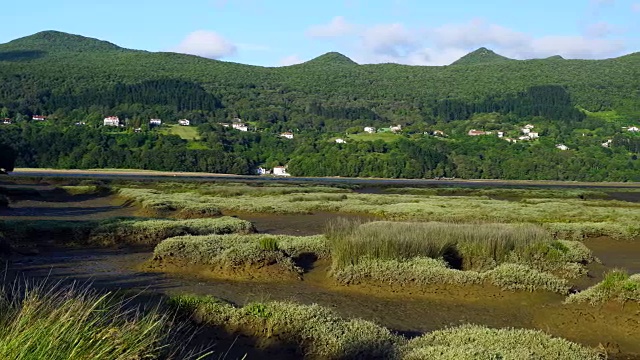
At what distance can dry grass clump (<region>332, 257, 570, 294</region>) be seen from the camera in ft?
42.3

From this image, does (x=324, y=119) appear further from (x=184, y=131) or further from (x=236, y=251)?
(x=236, y=251)

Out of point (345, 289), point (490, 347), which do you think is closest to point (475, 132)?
point (345, 289)

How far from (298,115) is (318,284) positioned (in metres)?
154

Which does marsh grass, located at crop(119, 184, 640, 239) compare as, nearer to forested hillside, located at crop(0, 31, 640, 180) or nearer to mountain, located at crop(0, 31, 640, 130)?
forested hillside, located at crop(0, 31, 640, 180)

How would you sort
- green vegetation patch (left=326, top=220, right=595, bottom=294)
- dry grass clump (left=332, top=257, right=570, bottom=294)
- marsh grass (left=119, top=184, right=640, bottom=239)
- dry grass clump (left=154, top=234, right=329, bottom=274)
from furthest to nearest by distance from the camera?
marsh grass (left=119, top=184, right=640, bottom=239), dry grass clump (left=154, top=234, right=329, bottom=274), green vegetation patch (left=326, top=220, right=595, bottom=294), dry grass clump (left=332, top=257, right=570, bottom=294)

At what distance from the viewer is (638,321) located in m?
10.4

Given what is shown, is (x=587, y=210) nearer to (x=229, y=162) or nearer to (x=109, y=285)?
(x=109, y=285)

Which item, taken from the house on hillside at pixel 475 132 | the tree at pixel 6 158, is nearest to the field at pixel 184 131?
the house on hillside at pixel 475 132

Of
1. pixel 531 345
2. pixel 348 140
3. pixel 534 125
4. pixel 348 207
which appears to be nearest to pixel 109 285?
pixel 531 345

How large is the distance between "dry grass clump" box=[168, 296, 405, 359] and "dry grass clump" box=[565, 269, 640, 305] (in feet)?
15.6

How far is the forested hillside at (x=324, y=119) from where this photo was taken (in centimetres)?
11594

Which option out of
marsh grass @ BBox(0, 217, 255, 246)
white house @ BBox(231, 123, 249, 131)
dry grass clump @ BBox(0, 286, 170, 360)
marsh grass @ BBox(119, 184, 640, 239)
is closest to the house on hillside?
white house @ BBox(231, 123, 249, 131)

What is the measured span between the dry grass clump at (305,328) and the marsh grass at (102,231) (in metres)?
10.3

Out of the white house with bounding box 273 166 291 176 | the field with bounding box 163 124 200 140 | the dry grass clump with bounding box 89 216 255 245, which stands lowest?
the white house with bounding box 273 166 291 176
